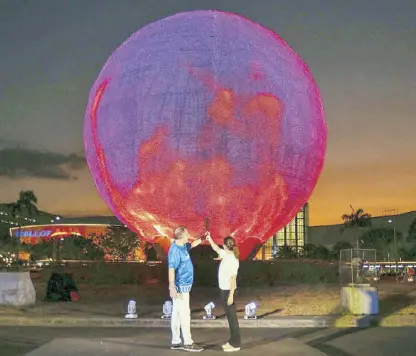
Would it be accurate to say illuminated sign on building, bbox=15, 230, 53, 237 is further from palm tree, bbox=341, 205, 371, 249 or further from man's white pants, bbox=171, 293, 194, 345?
man's white pants, bbox=171, 293, 194, 345

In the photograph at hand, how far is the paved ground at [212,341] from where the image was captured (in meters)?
9.21

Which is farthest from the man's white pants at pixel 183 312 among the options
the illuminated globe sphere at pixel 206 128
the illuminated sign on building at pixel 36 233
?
the illuminated sign on building at pixel 36 233

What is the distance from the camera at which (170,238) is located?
51.9ft

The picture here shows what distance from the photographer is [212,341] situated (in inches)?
408

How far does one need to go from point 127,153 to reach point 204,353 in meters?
6.71

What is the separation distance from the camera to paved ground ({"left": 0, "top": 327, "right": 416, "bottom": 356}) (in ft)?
30.2

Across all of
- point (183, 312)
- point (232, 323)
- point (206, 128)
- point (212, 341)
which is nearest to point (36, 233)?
point (206, 128)

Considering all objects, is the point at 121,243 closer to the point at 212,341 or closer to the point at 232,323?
the point at 212,341

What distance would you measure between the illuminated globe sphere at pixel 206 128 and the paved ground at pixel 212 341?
10.9ft

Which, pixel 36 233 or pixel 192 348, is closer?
pixel 192 348

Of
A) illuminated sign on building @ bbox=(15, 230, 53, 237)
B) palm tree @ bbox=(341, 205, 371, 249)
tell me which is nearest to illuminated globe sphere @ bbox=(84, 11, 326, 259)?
palm tree @ bbox=(341, 205, 371, 249)

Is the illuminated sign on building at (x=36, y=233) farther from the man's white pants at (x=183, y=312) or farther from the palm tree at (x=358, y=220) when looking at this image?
the man's white pants at (x=183, y=312)

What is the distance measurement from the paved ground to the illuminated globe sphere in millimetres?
3329

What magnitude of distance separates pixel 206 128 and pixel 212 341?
5.05 m
